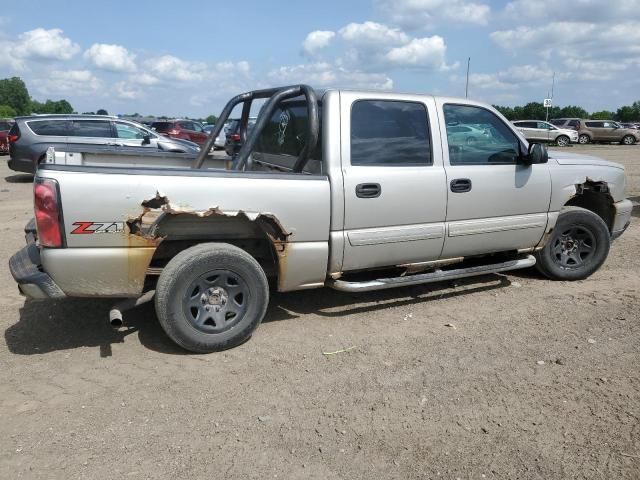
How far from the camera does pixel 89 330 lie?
4.39 metres

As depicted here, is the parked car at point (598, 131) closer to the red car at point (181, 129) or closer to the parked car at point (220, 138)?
the red car at point (181, 129)

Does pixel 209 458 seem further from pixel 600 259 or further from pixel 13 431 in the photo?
pixel 600 259

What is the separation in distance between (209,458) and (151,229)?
1609 millimetres

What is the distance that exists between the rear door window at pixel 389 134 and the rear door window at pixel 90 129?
10.3m

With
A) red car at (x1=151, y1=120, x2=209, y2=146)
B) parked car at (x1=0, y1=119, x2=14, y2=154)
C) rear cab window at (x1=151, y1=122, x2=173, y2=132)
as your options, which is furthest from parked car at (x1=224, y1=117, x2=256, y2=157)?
parked car at (x1=0, y1=119, x2=14, y2=154)

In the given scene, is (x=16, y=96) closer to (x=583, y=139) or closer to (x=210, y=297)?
(x=583, y=139)

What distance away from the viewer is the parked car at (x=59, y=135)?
12531mm

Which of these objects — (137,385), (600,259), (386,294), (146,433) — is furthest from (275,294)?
(600,259)

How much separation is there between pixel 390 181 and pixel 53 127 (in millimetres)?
11200

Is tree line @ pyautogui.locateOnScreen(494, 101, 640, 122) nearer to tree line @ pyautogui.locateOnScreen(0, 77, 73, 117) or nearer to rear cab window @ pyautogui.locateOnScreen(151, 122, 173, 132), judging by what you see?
rear cab window @ pyautogui.locateOnScreen(151, 122, 173, 132)

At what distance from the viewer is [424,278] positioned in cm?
473

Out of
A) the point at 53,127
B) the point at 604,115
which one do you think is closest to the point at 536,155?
the point at 53,127

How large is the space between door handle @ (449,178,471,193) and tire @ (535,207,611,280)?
130 centimetres

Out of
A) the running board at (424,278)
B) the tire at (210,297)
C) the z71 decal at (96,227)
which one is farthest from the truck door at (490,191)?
the z71 decal at (96,227)
